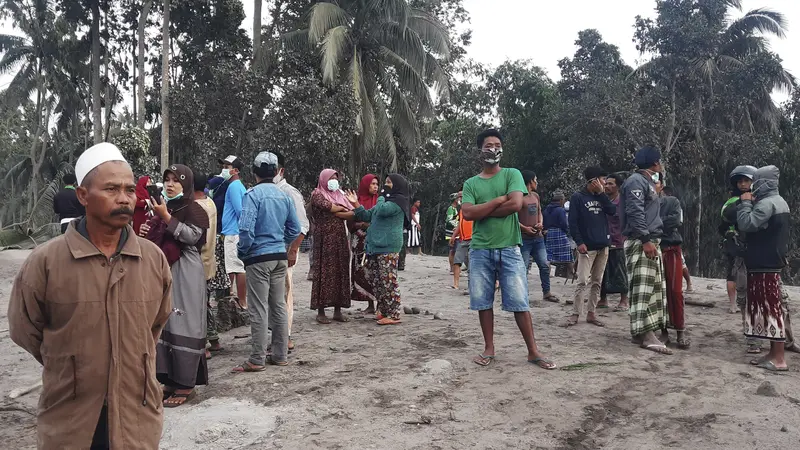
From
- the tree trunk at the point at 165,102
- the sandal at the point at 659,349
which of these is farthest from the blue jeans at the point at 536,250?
the tree trunk at the point at 165,102

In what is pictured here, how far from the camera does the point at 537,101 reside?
26094 mm

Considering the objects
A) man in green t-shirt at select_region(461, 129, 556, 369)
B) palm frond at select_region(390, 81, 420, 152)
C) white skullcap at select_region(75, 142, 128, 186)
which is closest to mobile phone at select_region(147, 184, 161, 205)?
white skullcap at select_region(75, 142, 128, 186)

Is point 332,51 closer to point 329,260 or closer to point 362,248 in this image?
point 362,248

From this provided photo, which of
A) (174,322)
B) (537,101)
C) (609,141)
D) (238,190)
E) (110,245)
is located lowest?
(174,322)

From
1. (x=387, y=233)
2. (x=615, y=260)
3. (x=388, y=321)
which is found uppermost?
(x=387, y=233)

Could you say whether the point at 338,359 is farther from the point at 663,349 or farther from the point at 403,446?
the point at 663,349

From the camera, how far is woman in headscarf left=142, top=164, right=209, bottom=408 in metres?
4.36

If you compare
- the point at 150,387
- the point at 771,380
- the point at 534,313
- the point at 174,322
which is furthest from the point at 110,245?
the point at 534,313

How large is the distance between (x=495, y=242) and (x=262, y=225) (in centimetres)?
203

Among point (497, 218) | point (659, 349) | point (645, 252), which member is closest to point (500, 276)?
point (497, 218)

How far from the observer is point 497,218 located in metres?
5.13

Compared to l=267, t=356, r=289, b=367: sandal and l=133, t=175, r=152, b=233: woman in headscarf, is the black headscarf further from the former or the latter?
l=133, t=175, r=152, b=233: woman in headscarf

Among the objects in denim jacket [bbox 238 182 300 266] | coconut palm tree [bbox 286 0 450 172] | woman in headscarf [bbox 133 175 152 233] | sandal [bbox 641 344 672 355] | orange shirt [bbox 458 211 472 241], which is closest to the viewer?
woman in headscarf [bbox 133 175 152 233]

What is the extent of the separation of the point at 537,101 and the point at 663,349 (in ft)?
71.2
